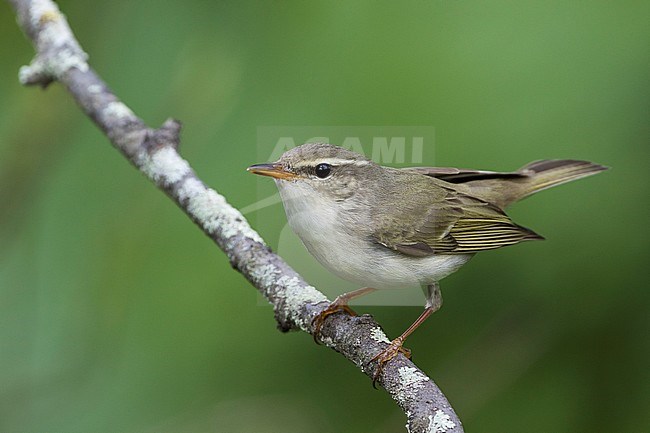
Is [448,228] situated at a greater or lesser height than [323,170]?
lesser

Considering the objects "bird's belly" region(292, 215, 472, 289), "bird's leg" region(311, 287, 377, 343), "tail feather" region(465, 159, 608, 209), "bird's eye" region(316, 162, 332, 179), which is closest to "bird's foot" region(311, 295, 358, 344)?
"bird's leg" region(311, 287, 377, 343)

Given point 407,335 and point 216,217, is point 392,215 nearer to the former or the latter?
point 407,335

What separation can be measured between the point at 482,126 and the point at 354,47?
2.60 ft

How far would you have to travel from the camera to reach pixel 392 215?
319cm

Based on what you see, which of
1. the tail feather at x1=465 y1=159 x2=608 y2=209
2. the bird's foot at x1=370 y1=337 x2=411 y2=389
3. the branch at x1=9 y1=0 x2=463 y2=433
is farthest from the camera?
the tail feather at x1=465 y1=159 x2=608 y2=209

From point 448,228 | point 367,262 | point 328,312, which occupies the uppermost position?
point 448,228

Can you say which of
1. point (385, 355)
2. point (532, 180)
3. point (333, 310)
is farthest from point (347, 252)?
point (532, 180)

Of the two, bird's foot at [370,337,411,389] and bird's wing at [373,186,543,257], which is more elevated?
bird's wing at [373,186,543,257]

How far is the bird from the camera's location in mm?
2971

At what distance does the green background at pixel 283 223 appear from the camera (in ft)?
10.4

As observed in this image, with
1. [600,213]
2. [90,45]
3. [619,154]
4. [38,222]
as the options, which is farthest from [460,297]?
[90,45]

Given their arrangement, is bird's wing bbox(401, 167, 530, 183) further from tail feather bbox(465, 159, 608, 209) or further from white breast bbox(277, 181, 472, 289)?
white breast bbox(277, 181, 472, 289)

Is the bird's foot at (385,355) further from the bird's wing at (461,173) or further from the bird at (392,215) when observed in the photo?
the bird's wing at (461,173)

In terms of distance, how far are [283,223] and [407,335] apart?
955mm
